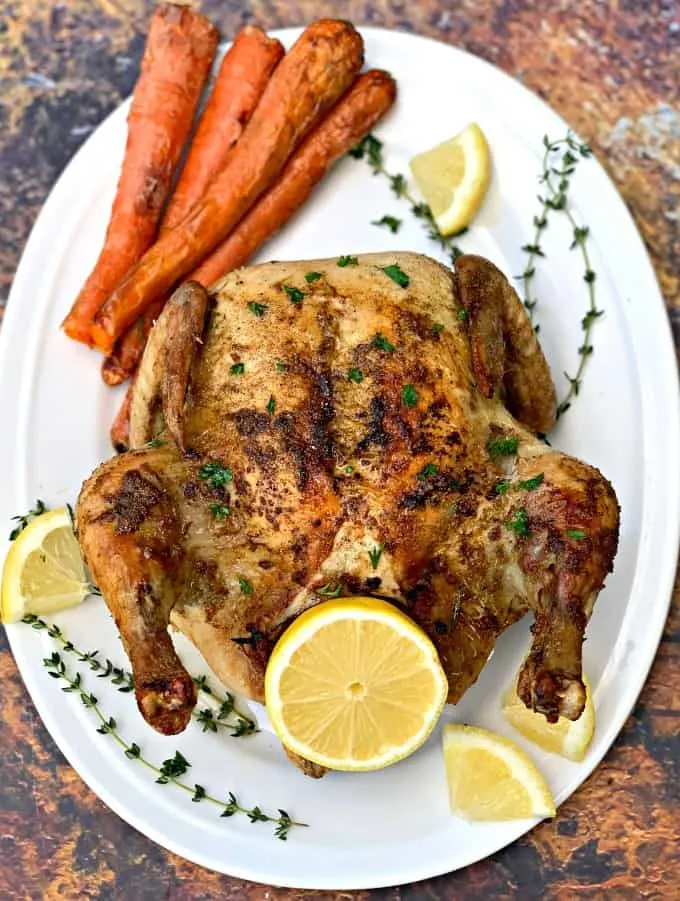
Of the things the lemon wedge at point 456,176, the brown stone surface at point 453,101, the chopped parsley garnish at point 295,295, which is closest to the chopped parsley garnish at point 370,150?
the lemon wedge at point 456,176

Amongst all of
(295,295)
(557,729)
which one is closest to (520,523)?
(557,729)

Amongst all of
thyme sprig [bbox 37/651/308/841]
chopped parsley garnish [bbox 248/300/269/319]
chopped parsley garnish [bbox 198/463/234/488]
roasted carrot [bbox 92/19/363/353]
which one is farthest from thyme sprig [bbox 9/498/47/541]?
chopped parsley garnish [bbox 248/300/269/319]

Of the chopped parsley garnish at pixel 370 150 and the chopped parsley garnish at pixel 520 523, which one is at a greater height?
the chopped parsley garnish at pixel 370 150

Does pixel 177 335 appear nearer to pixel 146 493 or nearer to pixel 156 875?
pixel 146 493

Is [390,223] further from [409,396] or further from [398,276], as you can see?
[409,396]

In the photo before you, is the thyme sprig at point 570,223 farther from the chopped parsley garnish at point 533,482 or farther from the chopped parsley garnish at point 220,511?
the chopped parsley garnish at point 220,511

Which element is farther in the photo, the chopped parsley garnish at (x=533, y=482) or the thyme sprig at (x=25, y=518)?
the thyme sprig at (x=25, y=518)

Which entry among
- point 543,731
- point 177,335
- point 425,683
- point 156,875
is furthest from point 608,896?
point 177,335
